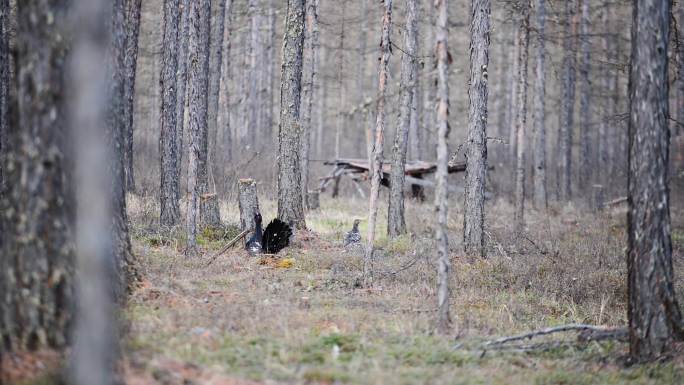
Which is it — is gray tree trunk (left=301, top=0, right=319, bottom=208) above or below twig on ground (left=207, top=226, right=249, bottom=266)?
above

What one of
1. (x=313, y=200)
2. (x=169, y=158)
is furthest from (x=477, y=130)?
(x=313, y=200)

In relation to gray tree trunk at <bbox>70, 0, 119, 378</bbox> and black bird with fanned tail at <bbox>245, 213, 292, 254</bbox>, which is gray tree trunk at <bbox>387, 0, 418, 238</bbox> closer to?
black bird with fanned tail at <bbox>245, 213, 292, 254</bbox>

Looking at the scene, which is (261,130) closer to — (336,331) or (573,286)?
(573,286)

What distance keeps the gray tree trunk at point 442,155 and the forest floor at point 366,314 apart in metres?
0.33

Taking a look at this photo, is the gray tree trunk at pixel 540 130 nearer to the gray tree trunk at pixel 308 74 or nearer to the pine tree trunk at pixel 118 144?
the gray tree trunk at pixel 308 74

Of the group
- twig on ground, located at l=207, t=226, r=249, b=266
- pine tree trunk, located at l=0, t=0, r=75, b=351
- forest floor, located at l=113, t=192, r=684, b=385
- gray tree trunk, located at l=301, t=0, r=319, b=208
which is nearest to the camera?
pine tree trunk, located at l=0, t=0, r=75, b=351

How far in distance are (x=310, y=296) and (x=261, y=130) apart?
2722 centimetres

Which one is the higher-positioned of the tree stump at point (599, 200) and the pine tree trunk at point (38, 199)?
the pine tree trunk at point (38, 199)

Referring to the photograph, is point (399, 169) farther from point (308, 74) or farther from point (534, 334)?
point (534, 334)

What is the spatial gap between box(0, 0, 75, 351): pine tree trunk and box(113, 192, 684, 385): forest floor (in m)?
0.72

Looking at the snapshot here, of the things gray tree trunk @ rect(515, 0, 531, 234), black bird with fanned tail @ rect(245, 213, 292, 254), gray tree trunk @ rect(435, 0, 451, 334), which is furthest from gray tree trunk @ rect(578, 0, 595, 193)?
gray tree trunk @ rect(435, 0, 451, 334)

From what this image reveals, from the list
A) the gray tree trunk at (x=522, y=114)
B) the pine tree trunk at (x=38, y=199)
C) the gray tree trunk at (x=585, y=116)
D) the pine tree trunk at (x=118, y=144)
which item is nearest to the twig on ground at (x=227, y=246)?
the pine tree trunk at (x=118, y=144)

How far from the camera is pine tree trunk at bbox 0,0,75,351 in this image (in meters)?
4.48

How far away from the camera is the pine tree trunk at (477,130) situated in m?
12.0
